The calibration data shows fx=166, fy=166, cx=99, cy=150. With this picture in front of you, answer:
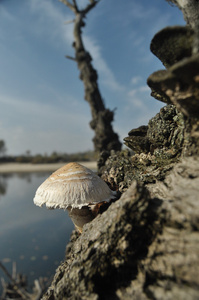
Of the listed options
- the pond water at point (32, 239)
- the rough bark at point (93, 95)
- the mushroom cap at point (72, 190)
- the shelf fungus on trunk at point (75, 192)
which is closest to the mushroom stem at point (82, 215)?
the shelf fungus on trunk at point (75, 192)

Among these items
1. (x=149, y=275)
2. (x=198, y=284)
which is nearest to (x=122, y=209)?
(x=149, y=275)

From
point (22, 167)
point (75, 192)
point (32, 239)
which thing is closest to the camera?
point (75, 192)

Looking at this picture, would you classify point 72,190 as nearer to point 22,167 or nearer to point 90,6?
point 90,6

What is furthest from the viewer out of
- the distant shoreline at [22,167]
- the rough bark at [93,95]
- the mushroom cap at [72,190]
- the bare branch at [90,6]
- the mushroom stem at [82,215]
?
the distant shoreline at [22,167]

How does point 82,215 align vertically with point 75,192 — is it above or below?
below

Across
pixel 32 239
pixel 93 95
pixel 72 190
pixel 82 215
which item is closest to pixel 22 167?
pixel 32 239

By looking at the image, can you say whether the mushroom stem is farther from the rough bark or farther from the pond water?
the pond water

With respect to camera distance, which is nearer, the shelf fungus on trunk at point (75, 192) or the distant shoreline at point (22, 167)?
the shelf fungus on trunk at point (75, 192)

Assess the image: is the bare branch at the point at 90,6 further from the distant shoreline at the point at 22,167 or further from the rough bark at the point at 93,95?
the distant shoreline at the point at 22,167
